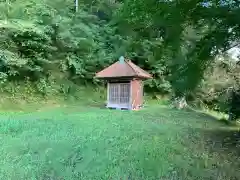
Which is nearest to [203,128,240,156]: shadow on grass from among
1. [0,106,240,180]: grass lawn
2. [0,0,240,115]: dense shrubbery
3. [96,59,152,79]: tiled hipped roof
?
[0,106,240,180]: grass lawn

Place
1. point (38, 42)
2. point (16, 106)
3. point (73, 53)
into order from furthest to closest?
point (73, 53) < point (38, 42) < point (16, 106)

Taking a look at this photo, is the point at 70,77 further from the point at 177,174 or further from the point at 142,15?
the point at 142,15

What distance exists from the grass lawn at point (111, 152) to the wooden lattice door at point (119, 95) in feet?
14.3

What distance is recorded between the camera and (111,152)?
14.9 feet

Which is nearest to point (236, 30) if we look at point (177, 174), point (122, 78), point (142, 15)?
point (142, 15)

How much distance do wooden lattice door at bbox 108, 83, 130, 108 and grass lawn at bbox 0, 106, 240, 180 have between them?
4.37 metres

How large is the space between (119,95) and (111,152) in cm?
690

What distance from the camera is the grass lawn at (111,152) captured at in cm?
374

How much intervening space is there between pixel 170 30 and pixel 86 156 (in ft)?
9.21

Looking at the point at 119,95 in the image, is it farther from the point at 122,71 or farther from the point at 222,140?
the point at 222,140

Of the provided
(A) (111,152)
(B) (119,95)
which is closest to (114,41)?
(A) (111,152)

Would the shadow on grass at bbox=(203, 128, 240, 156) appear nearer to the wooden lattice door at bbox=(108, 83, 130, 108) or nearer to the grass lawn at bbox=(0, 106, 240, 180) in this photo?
the grass lawn at bbox=(0, 106, 240, 180)

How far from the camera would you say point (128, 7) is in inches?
79.7

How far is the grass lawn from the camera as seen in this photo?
12.3 feet
